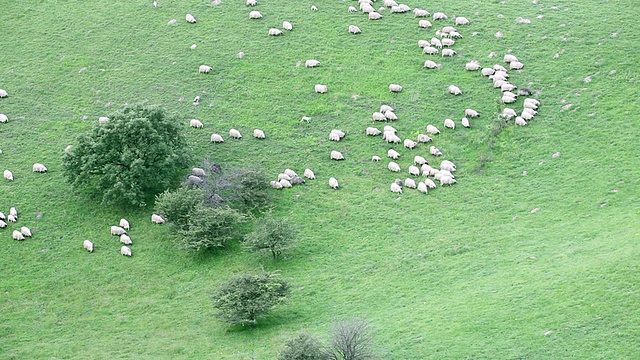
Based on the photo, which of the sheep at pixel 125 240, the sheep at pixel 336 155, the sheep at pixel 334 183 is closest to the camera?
the sheep at pixel 125 240

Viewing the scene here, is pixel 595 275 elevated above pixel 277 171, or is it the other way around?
pixel 595 275

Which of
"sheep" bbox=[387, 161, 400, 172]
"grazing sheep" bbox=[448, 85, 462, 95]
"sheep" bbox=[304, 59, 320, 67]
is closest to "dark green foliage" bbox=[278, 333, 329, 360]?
"sheep" bbox=[387, 161, 400, 172]

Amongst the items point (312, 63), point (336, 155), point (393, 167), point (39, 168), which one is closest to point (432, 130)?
point (393, 167)

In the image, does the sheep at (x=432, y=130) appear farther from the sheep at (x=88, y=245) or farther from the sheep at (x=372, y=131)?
the sheep at (x=88, y=245)

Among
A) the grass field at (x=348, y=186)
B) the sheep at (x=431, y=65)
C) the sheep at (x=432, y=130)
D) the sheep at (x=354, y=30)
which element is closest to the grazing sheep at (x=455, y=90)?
the grass field at (x=348, y=186)

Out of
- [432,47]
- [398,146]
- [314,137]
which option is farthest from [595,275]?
[432,47]

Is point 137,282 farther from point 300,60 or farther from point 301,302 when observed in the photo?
point 300,60
